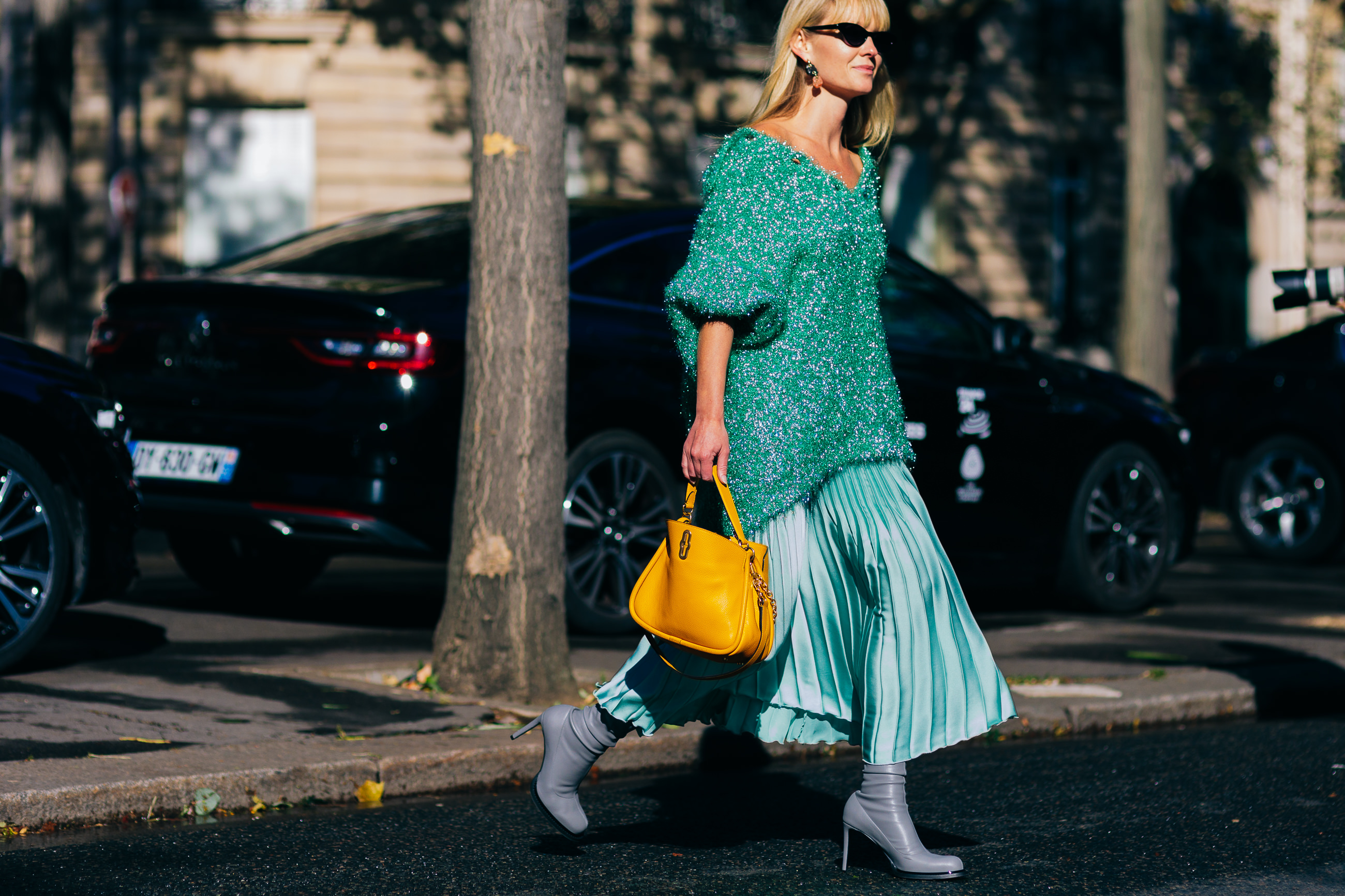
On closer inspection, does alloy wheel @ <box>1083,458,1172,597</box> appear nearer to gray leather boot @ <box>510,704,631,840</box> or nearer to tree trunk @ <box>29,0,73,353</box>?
gray leather boot @ <box>510,704,631,840</box>

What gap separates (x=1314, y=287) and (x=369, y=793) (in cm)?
289

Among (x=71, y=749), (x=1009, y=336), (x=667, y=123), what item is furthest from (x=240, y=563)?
(x=667, y=123)

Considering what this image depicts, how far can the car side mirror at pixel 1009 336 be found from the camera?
783 cm

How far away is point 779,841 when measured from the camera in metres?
4.27

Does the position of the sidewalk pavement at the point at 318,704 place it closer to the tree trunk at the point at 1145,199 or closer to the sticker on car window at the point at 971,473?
the sticker on car window at the point at 971,473

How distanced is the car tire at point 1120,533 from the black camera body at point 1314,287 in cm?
322

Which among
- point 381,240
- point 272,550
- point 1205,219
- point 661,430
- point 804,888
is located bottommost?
point 804,888

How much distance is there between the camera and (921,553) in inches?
150

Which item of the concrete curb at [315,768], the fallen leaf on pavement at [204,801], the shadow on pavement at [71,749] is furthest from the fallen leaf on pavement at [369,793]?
the shadow on pavement at [71,749]

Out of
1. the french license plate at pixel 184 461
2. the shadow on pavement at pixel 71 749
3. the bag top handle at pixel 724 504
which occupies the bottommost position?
the shadow on pavement at pixel 71 749

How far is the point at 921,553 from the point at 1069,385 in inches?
183

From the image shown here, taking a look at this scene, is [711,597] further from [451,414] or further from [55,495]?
[451,414]

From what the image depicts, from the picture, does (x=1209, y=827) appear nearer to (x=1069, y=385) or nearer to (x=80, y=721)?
(x=80, y=721)

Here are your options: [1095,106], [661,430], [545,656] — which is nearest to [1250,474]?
[661,430]
